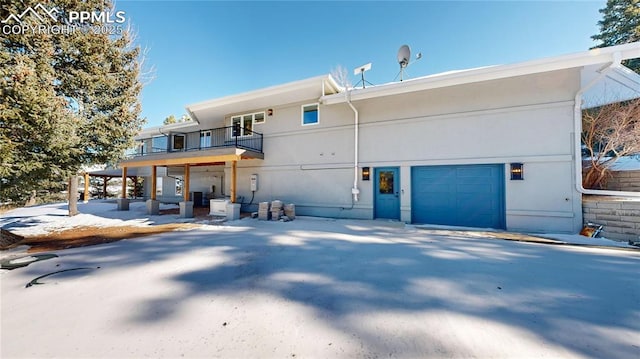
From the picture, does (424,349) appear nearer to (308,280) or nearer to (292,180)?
(308,280)

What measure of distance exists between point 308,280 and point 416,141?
7114mm

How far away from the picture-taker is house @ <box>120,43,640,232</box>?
22.8 ft

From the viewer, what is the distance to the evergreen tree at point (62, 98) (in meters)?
4.85

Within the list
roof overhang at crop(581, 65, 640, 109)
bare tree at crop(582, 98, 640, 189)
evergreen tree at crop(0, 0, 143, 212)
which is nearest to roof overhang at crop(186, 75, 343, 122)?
evergreen tree at crop(0, 0, 143, 212)

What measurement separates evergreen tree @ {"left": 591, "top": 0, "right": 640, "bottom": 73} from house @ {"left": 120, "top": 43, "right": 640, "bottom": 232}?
10.4 metres

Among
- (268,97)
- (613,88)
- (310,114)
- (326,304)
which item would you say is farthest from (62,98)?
(613,88)

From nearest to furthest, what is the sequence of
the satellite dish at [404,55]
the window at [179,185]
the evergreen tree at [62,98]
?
the evergreen tree at [62,98] → the satellite dish at [404,55] → the window at [179,185]

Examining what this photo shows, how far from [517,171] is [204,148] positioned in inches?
507

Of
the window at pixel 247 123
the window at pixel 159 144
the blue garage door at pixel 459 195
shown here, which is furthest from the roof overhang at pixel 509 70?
the window at pixel 159 144

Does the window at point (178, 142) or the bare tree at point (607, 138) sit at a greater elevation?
the window at point (178, 142)

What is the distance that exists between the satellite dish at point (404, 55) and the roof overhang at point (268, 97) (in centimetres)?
281

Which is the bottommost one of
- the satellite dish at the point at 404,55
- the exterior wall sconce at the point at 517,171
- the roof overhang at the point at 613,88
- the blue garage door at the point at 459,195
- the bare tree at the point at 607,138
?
the blue garage door at the point at 459,195

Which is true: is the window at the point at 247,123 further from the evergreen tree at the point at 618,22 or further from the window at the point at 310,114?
the evergreen tree at the point at 618,22

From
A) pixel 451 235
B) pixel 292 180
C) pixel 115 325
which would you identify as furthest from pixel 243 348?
pixel 292 180
